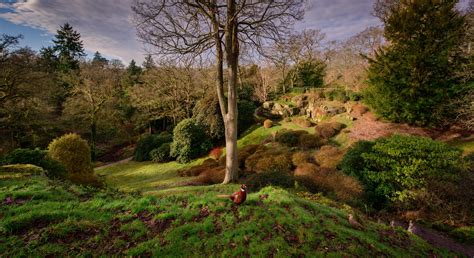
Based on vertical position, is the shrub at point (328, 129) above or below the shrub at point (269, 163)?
above

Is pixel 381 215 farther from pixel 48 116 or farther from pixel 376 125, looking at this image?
pixel 48 116

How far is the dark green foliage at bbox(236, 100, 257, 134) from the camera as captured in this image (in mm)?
21672

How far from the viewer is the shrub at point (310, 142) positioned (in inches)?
554

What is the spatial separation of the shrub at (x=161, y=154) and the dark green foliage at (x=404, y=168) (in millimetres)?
16901

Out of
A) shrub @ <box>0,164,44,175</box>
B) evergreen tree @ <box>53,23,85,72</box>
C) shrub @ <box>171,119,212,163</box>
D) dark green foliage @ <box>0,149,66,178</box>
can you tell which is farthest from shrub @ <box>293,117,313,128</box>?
evergreen tree @ <box>53,23,85,72</box>

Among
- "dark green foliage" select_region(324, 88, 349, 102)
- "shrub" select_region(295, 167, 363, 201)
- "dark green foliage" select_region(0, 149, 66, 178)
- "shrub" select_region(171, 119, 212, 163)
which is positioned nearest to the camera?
"shrub" select_region(295, 167, 363, 201)

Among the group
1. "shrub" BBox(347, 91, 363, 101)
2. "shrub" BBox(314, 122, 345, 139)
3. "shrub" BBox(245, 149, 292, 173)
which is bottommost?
"shrub" BBox(245, 149, 292, 173)

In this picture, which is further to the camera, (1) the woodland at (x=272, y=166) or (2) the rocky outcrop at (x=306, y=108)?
(2) the rocky outcrop at (x=306, y=108)

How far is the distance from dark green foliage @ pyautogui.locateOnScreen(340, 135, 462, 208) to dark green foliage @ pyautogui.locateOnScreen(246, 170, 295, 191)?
2.55 meters

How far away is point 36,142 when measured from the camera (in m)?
21.3

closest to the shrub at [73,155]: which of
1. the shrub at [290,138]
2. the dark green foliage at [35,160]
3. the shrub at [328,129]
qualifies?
the dark green foliage at [35,160]

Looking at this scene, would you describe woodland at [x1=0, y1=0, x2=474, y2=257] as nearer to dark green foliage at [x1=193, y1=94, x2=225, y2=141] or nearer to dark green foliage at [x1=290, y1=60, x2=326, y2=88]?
dark green foliage at [x1=193, y1=94, x2=225, y2=141]

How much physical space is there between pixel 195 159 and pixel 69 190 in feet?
46.1

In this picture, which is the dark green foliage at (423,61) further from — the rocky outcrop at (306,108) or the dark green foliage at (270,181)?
the dark green foliage at (270,181)
